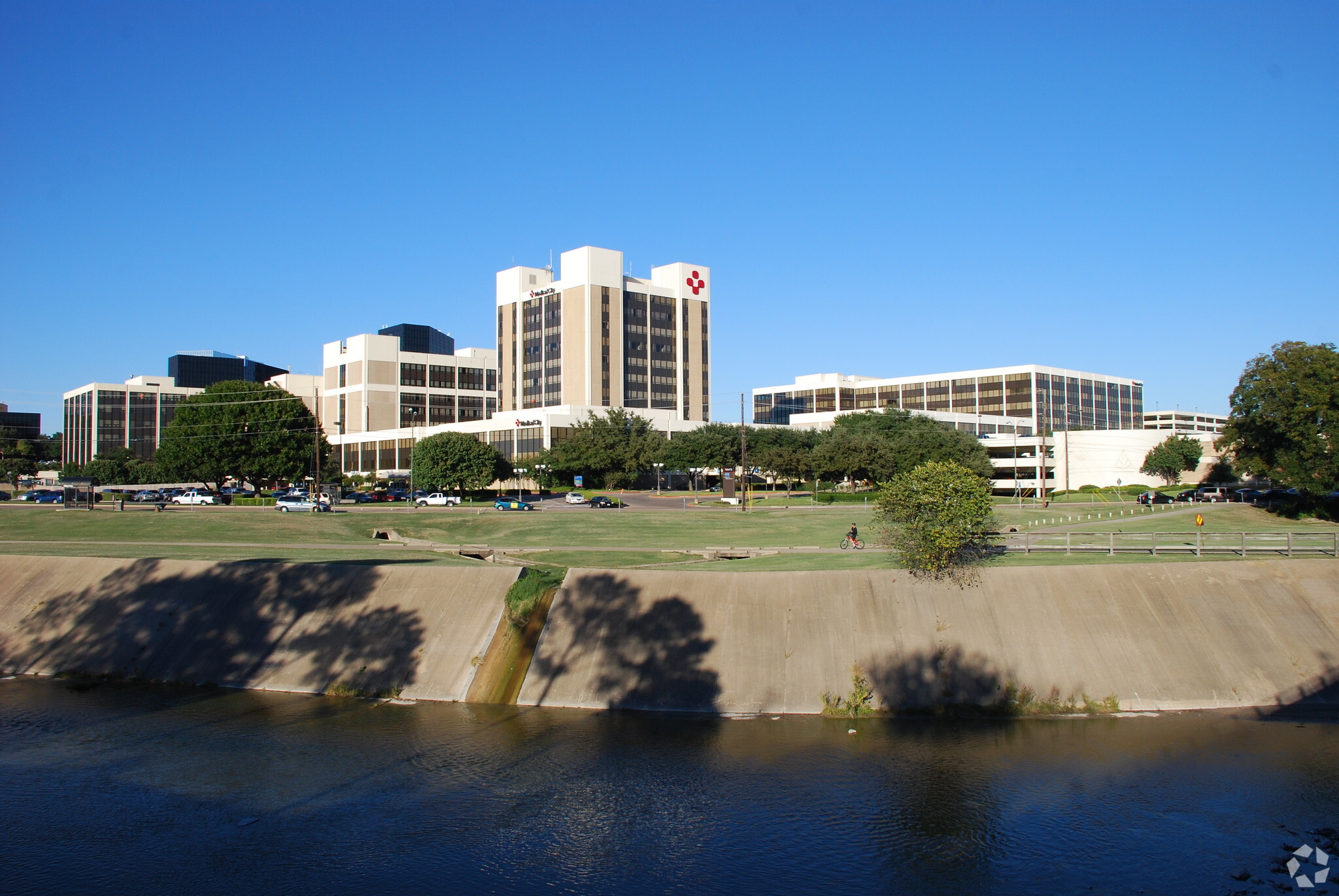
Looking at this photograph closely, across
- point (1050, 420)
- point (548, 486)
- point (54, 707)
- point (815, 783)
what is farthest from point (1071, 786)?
point (1050, 420)

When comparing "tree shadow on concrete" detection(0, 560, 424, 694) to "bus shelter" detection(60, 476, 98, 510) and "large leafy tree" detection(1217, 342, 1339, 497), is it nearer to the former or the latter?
"bus shelter" detection(60, 476, 98, 510)

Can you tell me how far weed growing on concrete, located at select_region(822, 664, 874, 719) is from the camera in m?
25.5

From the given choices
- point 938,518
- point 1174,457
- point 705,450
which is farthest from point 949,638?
point 1174,457

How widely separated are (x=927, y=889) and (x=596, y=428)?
10816cm

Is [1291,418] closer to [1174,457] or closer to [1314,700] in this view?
[1314,700]

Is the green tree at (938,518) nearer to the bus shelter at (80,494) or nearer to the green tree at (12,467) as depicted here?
the bus shelter at (80,494)

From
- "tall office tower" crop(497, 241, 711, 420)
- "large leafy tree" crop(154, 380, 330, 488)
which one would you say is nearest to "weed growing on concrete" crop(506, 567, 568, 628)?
"large leafy tree" crop(154, 380, 330, 488)

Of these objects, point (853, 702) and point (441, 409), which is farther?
point (441, 409)

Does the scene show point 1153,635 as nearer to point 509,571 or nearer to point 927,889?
point 927,889

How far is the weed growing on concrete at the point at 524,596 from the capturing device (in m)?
29.5

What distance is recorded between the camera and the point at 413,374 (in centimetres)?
17688

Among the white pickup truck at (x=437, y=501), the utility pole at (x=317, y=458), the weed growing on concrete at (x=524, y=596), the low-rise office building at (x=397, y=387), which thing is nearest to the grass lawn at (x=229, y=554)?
the weed growing on concrete at (x=524, y=596)

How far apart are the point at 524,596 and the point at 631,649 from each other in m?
4.39

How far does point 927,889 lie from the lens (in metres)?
16.1
